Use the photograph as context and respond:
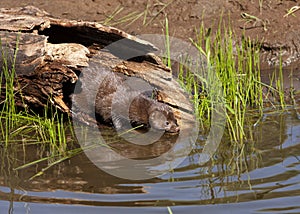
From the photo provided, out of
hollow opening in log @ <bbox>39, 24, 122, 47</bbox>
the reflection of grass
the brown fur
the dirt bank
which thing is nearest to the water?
the reflection of grass

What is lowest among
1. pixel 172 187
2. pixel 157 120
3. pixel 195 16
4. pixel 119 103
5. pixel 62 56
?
pixel 172 187

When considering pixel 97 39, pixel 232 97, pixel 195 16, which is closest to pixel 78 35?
pixel 97 39

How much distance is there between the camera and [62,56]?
482cm

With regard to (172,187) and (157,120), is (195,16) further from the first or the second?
(172,187)

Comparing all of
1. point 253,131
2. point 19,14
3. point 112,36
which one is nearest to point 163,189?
point 253,131

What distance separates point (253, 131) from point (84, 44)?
1582mm

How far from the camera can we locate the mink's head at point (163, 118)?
5.05 meters

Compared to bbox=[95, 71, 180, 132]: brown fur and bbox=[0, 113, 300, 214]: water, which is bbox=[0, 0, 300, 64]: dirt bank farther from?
bbox=[0, 113, 300, 214]: water

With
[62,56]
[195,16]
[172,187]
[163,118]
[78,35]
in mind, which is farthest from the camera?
[195,16]

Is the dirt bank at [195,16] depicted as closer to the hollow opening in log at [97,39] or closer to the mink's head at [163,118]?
the hollow opening in log at [97,39]

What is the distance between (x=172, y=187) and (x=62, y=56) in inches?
62.9

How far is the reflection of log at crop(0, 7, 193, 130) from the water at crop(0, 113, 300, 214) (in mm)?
632

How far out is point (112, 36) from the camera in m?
5.09

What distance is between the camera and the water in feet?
11.3
